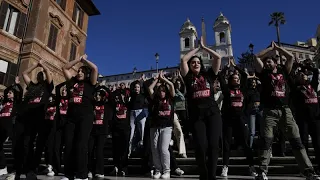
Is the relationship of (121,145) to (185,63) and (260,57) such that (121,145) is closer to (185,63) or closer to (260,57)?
(185,63)

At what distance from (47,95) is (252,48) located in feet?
70.4

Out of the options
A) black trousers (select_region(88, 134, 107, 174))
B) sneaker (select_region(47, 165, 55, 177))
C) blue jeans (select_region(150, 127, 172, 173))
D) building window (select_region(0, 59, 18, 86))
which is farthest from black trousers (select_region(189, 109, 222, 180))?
building window (select_region(0, 59, 18, 86))

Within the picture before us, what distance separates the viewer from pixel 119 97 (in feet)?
22.5

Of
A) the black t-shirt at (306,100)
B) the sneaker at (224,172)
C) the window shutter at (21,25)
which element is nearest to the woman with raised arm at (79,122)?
the sneaker at (224,172)

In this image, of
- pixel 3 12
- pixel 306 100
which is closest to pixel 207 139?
pixel 306 100

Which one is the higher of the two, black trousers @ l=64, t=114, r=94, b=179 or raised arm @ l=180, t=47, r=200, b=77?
raised arm @ l=180, t=47, r=200, b=77

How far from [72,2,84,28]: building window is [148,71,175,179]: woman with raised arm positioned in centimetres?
1985

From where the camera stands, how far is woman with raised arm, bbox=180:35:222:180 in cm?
320

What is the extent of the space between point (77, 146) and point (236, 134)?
3.60 meters

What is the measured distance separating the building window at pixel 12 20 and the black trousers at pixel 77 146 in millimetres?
16274

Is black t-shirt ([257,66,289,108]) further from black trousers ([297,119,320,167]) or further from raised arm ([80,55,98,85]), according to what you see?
raised arm ([80,55,98,85])

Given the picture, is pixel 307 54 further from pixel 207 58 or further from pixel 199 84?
pixel 199 84

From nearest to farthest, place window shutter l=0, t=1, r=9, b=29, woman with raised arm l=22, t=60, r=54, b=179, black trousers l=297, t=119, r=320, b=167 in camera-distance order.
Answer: black trousers l=297, t=119, r=320, b=167, woman with raised arm l=22, t=60, r=54, b=179, window shutter l=0, t=1, r=9, b=29

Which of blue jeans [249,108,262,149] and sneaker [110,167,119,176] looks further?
blue jeans [249,108,262,149]
